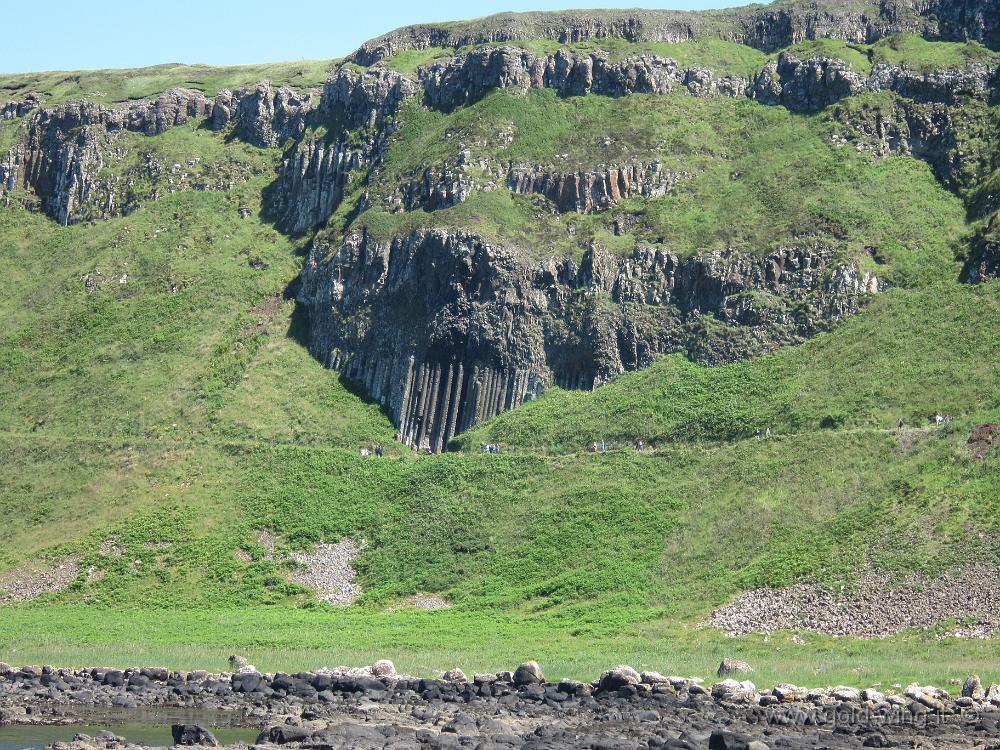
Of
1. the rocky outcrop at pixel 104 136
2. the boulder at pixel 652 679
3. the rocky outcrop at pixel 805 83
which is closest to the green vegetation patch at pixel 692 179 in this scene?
the rocky outcrop at pixel 805 83

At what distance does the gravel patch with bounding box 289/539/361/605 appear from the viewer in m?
87.4

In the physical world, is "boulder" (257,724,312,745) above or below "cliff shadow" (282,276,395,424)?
below

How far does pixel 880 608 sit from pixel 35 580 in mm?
49869

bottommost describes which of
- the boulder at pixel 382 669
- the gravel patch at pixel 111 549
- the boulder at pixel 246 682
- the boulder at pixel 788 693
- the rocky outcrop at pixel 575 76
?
the gravel patch at pixel 111 549

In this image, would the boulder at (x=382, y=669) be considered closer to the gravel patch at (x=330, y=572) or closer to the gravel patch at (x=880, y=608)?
the gravel patch at (x=880, y=608)

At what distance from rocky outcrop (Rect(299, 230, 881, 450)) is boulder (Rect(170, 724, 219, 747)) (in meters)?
63.1

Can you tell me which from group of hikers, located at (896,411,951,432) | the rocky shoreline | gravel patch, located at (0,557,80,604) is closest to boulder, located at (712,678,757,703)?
the rocky shoreline

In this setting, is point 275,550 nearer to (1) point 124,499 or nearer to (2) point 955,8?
(1) point 124,499

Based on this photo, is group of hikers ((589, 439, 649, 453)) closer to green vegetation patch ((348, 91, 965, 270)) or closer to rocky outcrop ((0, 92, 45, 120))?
green vegetation patch ((348, 91, 965, 270))

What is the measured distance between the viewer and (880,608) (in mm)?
67375

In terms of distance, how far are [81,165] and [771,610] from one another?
3821 inches

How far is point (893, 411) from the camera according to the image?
89.5 metres

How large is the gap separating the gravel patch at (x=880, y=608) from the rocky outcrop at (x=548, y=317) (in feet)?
115

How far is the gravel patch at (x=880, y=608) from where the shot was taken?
6450cm
